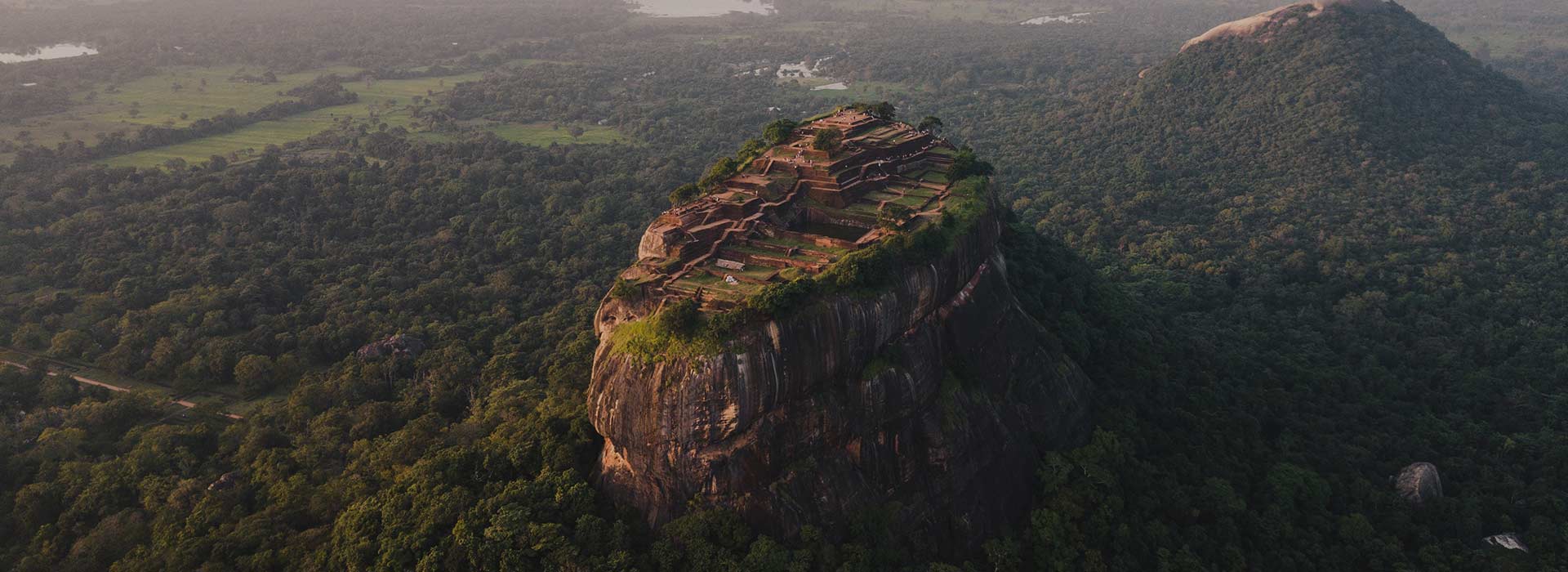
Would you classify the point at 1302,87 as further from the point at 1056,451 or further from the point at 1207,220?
the point at 1056,451

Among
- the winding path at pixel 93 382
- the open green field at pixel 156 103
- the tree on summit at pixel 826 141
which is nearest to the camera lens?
the tree on summit at pixel 826 141

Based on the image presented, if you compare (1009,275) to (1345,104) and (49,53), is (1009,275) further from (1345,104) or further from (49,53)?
(49,53)

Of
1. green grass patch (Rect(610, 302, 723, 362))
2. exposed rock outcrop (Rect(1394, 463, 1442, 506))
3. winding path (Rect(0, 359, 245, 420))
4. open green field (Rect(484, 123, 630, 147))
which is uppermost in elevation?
open green field (Rect(484, 123, 630, 147))

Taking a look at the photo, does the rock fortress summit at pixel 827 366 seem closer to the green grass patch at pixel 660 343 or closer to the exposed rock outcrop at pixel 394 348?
the green grass patch at pixel 660 343

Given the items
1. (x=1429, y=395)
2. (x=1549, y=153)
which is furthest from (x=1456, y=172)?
(x=1429, y=395)

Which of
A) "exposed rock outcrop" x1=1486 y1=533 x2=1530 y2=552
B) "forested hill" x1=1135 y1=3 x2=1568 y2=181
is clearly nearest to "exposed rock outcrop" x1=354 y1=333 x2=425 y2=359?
"exposed rock outcrop" x1=1486 y1=533 x2=1530 y2=552

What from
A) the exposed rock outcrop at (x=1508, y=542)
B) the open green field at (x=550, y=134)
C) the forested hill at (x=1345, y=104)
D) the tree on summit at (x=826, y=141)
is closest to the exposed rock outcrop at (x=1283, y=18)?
the forested hill at (x=1345, y=104)

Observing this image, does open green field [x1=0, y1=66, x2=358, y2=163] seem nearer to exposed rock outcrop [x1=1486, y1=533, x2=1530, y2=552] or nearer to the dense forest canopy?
the dense forest canopy

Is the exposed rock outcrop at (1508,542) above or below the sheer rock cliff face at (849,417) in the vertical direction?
below
